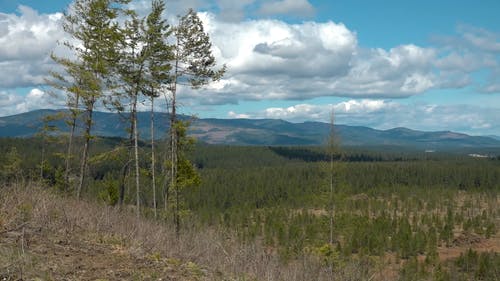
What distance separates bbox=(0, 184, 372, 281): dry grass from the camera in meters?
6.68

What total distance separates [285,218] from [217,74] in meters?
65.6

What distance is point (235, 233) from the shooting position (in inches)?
407

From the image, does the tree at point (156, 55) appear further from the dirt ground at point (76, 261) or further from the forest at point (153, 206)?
the dirt ground at point (76, 261)

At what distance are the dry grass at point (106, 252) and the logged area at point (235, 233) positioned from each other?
0.02 metres

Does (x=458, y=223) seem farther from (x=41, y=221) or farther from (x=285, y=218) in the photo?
(x=41, y=221)

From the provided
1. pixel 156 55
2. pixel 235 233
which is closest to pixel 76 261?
pixel 235 233

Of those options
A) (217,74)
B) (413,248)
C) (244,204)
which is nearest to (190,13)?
(217,74)

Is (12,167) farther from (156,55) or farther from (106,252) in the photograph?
(106,252)

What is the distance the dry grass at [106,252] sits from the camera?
21.9ft

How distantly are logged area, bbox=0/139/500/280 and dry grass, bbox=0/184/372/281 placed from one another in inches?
0.9

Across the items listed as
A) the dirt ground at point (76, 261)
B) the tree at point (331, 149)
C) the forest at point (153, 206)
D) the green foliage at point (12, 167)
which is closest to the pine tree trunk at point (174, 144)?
the forest at point (153, 206)

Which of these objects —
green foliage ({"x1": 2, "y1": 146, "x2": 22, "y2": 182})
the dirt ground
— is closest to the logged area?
the dirt ground

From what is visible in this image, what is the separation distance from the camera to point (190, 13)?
94.8ft

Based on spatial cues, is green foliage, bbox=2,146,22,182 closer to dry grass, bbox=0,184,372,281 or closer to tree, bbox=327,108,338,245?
dry grass, bbox=0,184,372,281
